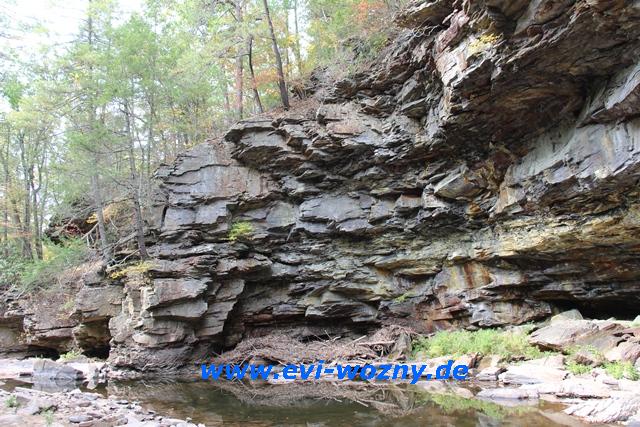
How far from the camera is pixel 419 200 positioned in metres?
12.8

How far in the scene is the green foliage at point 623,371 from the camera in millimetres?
7184

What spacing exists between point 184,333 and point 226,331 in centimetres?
195

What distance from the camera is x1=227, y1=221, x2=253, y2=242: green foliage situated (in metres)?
13.8

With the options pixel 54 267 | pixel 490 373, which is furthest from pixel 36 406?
pixel 54 267

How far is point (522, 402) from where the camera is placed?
283 inches

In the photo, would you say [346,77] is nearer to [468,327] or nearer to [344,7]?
[344,7]

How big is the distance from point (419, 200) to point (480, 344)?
15.2 feet

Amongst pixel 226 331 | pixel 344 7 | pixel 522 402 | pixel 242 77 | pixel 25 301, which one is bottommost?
pixel 522 402

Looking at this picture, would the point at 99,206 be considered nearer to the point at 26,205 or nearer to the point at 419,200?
the point at 26,205

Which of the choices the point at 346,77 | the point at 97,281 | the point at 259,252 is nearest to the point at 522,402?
the point at 259,252

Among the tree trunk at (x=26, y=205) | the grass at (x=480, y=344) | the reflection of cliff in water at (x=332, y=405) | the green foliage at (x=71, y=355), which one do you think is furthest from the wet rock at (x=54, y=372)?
the grass at (x=480, y=344)

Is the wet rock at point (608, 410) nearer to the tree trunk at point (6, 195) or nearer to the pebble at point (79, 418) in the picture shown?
the pebble at point (79, 418)

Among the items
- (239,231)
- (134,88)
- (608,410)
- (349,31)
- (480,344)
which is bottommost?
(608,410)

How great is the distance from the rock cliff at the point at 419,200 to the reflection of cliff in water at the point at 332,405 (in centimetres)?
320
